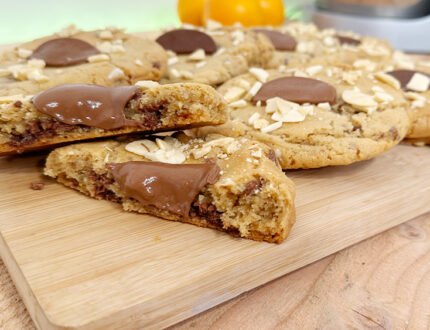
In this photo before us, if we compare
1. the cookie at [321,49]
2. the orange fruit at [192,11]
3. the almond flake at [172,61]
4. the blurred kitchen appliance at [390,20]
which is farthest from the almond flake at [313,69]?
the blurred kitchen appliance at [390,20]

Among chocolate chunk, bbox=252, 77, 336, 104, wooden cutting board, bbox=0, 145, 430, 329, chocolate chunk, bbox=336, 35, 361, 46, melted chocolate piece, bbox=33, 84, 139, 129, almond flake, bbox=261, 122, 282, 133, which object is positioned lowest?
wooden cutting board, bbox=0, 145, 430, 329

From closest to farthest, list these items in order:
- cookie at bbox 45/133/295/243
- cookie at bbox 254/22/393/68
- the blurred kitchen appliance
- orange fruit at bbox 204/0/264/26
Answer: cookie at bbox 45/133/295/243 < cookie at bbox 254/22/393/68 < orange fruit at bbox 204/0/264/26 < the blurred kitchen appliance

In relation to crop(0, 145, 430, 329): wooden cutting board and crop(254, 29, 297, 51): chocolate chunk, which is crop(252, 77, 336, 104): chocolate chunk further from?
crop(254, 29, 297, 51): chocolate chunk

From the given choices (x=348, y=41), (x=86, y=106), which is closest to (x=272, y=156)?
(x=86, y=106)

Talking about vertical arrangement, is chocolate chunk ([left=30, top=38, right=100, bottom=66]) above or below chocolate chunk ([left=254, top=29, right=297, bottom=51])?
above

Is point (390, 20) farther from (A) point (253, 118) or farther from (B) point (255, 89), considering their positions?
(A) point (253, 118)

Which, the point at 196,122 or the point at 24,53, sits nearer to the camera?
the point at 196,122

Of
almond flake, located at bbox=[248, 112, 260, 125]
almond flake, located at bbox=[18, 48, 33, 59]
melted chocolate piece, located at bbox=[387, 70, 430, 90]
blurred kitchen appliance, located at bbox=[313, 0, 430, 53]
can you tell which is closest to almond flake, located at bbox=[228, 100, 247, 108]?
almond flake, located at bbox=[248, 112, 260, 125]
